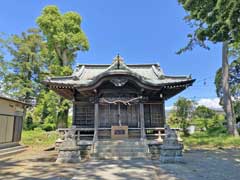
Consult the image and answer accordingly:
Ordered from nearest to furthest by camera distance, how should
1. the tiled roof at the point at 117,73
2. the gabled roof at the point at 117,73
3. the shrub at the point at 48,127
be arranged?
the gabled roof at the point at 117,73 → the tiled roof at the point at 117,73 → the shrub at the point at 48,127

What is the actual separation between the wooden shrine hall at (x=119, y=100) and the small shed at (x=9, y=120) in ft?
8.91

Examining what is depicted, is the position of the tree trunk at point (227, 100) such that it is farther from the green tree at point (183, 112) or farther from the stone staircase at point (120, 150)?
the stone staircase at point (120, 150)

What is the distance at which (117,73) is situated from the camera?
9.83m

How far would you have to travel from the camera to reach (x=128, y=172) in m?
5.97

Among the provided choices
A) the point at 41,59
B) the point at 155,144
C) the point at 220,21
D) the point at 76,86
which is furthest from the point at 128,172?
the point at 41,59

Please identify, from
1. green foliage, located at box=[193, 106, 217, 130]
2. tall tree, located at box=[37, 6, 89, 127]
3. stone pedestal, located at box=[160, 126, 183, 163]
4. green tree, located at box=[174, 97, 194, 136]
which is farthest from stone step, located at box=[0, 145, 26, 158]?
green foliage, located at box=[193, 106, 217, 130]

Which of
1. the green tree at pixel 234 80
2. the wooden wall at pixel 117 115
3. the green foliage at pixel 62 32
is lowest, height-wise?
the wooden wall at pixel 117 115

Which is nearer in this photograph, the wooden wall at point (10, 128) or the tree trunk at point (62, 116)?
the wooden wall at point (10, 128)

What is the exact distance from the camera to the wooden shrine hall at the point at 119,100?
33.1ft

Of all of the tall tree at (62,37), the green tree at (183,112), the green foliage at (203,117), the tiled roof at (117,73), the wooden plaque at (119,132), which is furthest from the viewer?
the green foliage at (203,117)

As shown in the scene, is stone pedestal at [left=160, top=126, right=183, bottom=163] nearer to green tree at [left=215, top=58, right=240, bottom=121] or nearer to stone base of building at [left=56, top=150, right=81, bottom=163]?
stone base of building at [left=56, top=150, right=81, bottom=163]

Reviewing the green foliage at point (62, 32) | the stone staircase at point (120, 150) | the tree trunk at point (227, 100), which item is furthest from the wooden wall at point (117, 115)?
the green foliage at point (62, 32)

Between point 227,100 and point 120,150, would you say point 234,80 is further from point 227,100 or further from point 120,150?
point 120,150

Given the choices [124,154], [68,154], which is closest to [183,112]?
[124,154]
